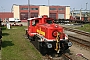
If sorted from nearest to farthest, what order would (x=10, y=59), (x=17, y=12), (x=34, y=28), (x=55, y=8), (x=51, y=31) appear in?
1. (x=10, y=59)
2. (x=51, y=31)
3. (x=34, y=28)
4. (x=17, y=12)
5. (x=55, y=8)

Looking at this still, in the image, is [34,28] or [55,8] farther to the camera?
[55,8]

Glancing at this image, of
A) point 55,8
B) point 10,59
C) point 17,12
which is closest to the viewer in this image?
point 10,59

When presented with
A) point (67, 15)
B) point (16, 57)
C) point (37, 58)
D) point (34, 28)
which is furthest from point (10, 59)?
point (67, 15)

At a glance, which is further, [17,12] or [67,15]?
[67,15]

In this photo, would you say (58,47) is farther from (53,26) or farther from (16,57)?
(16,57)

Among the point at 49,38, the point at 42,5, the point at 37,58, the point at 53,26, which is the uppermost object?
the point at 42,5

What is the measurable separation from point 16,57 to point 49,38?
261cm

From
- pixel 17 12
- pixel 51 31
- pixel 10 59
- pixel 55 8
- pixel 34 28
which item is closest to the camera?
pixel 10 59

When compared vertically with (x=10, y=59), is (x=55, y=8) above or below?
above

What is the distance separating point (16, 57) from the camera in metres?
11.2

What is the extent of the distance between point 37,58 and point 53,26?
248 cm

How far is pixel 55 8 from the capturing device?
92.2 metres

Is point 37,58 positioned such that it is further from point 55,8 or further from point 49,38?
point 55,8

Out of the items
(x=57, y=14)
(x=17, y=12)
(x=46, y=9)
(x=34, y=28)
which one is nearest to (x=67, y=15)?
(x=57, y=14)
